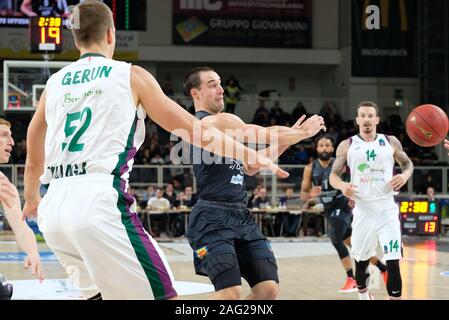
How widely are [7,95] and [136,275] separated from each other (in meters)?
10.7

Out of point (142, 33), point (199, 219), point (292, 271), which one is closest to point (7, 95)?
point (292, 271)

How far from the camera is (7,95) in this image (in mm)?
13453

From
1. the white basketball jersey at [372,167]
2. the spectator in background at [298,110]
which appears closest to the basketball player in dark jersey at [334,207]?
the white basketball jersey at [372,167]

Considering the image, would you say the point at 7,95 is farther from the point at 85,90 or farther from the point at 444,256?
the point at 85,90

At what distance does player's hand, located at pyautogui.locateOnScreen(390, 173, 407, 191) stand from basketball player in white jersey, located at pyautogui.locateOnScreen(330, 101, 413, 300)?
0.01 meters

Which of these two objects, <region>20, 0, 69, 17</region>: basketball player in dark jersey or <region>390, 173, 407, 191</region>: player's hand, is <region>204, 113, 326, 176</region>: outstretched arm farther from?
<region>20, 0, 69, 17</region>: basketball player in dark jersey

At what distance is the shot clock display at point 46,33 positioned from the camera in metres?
12.8

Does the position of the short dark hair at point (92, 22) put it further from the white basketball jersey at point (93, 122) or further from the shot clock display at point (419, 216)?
the shot clock display at point (419, 216)

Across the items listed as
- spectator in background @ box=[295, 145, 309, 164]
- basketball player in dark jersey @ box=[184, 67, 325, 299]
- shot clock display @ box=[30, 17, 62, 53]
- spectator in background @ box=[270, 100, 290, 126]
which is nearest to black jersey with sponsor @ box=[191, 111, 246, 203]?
basketball player in dark jersey @ box=[184, 67, 325, 299]

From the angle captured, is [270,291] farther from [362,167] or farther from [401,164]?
[401,164]

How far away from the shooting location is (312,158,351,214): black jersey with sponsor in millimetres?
10031

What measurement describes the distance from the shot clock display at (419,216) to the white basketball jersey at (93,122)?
47.2ft

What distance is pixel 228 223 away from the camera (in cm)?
557

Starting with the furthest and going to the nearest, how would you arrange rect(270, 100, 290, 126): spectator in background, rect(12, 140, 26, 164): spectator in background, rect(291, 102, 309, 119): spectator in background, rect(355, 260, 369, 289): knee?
rect(291, 102, 309, 119): spectator in background → rect(270, 100, 290, 126): spectator in background → rect(12, 140, 26, 164): spectator in background → rect(355, 260, 369, 289): knee
